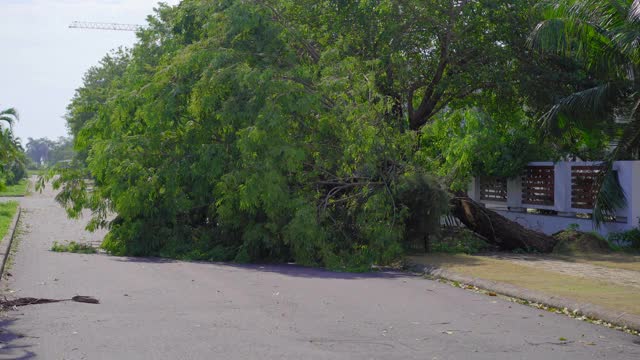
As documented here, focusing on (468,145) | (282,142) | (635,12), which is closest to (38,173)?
(282,142)

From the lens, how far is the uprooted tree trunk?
19.3 m

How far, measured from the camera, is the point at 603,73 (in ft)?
64.0

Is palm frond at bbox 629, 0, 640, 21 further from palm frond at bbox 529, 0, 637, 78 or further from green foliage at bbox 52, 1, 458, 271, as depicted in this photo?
green foliage at bbox 52, 1, 458, 271

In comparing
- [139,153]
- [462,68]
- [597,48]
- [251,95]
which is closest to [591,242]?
[597,48]

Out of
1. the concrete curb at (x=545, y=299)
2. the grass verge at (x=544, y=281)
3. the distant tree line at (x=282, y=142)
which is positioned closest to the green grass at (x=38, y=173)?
the distant tree line at (x=282, y=142)

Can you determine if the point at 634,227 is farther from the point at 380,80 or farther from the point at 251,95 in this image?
the point at 251,95

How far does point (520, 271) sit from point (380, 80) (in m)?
8.67

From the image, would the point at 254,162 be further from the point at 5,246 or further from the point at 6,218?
the point at 6,218

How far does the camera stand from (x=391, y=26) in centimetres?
2206

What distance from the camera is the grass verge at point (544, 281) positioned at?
11562mm

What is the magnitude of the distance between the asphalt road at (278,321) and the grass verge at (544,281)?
0.90 meters

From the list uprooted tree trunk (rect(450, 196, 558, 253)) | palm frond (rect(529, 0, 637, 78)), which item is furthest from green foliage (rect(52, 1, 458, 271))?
palm frond (rect(529, 0, 637, 78))

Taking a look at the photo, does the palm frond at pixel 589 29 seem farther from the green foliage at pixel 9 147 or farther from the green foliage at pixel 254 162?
the green foliage at pixel 9 147

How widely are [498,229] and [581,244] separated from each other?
6.28 feet
